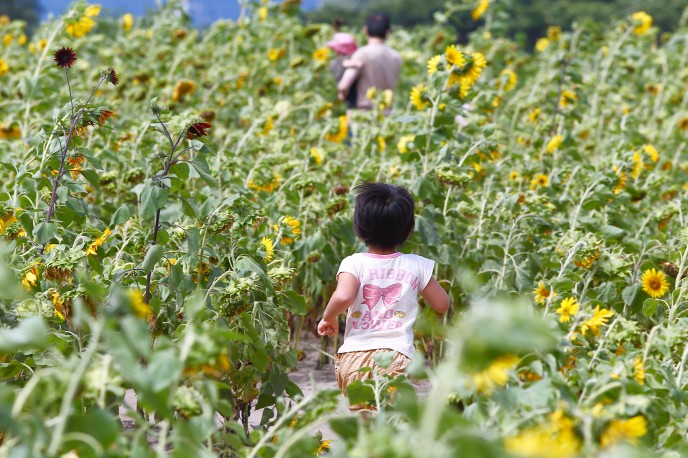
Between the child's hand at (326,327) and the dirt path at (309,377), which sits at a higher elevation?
the child's hand at (326,327)

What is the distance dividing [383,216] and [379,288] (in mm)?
180

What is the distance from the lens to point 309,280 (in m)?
3.38

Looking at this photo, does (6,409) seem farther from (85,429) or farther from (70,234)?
(70,234)

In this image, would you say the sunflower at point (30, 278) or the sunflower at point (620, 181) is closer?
the sunflower at point (30, 278)

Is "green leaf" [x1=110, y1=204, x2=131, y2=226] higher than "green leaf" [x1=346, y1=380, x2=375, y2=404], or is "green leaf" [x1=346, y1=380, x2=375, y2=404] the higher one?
"green leaf" [x1=110, y1=204, x2=131, y2=226]

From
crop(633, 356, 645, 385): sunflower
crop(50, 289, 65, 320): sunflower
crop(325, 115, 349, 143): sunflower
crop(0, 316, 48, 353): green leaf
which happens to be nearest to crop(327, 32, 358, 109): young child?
crop(325, 115, 349, 143): sunflower

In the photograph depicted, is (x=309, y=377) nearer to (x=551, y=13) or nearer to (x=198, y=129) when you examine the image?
(x=198, y=129)

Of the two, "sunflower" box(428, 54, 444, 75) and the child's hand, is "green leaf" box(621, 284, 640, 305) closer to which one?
the child's hand

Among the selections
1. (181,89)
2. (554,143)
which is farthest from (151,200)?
(181,89)

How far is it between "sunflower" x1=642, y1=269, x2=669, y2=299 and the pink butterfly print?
0.92 m

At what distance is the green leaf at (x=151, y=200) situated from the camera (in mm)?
2355

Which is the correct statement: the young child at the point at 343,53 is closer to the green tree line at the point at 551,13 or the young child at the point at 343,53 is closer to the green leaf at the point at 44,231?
the green leaf at the point at 44,231

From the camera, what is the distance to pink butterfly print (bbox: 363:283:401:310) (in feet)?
7.96

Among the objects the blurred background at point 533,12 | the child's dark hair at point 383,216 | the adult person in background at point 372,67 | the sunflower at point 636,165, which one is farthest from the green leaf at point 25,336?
the blurred background at point 533,12
